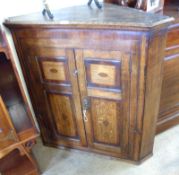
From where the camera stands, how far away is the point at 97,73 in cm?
119

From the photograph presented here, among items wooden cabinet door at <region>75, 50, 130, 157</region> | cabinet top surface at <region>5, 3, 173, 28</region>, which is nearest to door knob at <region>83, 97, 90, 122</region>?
wooden cabinet door at <region>75, 50, 130, 157</region>

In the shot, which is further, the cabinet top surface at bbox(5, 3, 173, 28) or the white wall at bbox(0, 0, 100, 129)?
the white wall at bbox(0, 0, 100, 129)

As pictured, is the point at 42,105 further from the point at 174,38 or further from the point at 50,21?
the point at 174,38

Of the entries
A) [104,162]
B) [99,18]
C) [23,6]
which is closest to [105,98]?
[99,18]

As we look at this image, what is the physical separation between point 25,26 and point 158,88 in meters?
0.88

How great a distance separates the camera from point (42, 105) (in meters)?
1.49

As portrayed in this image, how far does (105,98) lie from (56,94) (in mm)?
356

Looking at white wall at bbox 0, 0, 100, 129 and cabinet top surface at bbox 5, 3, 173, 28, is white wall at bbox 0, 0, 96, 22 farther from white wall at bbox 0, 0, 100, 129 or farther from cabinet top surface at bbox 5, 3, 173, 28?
cabinet top surface at bbox 5, 3, 173, 28

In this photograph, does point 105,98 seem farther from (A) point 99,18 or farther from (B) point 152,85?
(A) point 99,18

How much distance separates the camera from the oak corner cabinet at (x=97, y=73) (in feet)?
3.37

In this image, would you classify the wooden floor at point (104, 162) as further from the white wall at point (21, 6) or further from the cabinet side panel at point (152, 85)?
the white wall at point (21, 6)

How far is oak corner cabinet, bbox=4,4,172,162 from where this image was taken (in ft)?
3.37

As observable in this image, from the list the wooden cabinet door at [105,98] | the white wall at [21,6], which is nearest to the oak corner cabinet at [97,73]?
the wooden cabinet door at [105,98]

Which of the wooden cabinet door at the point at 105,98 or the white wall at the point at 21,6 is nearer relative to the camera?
the wooden cabinet door at the point at 105,98
